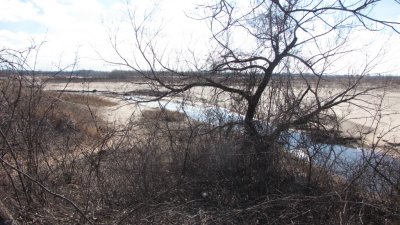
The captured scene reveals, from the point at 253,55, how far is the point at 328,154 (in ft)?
9.48

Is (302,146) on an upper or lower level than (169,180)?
upper

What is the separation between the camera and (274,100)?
33.9 ft

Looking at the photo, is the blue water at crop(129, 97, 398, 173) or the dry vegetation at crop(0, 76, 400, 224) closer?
the dry vegetation at crop(0, 76, 400, 224)

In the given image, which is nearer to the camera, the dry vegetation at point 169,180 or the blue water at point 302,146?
the dry vegetation at point 169,180

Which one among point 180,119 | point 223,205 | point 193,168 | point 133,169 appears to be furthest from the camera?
point 180,119

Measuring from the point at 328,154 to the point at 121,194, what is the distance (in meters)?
4.06

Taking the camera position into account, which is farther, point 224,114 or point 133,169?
point 224,114

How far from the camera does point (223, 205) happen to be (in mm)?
7762

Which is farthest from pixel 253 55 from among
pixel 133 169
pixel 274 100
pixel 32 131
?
pixel 32 131

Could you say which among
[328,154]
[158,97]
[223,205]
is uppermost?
[158,97]

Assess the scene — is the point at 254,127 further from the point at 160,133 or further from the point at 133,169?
the point at 133,169

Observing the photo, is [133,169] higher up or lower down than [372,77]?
lower down

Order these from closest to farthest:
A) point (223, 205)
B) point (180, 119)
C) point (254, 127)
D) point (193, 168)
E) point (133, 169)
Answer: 1. point (223, 205)
2. point (133, 169)
3. point (193, 168)
4. point (254, 127)
5. point (180, 119)

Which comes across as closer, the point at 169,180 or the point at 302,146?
the point at 169,180
